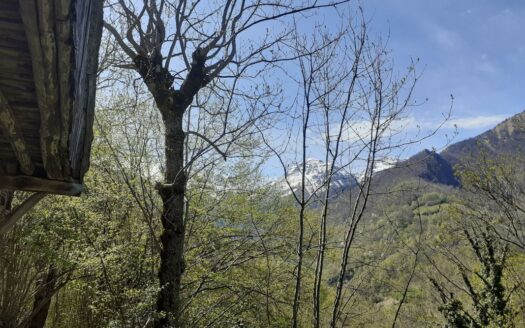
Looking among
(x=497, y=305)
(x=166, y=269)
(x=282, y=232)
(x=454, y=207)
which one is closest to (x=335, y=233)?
(x=282, y=232)

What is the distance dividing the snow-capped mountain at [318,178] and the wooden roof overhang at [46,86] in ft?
8.64

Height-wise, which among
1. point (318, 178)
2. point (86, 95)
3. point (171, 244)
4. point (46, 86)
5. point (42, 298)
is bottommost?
point (42, 298)

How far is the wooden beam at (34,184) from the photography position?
126 inches

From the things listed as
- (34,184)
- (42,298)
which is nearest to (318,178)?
(34,184)

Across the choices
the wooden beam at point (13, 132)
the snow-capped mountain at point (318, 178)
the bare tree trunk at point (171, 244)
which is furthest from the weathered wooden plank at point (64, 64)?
the snow-capped mountain at point (318, 178)

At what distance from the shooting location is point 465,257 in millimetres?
13859

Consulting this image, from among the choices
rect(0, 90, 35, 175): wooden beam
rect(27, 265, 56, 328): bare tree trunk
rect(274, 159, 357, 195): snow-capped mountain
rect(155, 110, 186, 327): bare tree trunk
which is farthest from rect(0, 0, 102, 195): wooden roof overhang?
rect(27, 265, 56, 328): bare tree trunk

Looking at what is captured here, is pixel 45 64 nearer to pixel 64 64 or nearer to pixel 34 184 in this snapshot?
pixel 64 64

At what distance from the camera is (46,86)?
5.78 feet

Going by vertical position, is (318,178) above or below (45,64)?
below

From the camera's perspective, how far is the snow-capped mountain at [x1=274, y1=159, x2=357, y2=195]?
5.18 meters

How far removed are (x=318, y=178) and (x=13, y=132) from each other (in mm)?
3793

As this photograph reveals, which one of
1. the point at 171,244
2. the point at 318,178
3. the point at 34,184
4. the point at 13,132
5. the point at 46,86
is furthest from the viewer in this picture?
the point at 318,178

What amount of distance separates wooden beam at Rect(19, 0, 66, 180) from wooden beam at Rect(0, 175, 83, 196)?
31.8 inches
